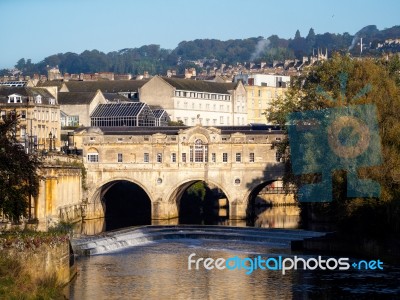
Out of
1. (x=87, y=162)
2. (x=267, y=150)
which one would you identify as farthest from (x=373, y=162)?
(x=87, y=162)

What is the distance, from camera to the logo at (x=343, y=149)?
63281 millimetres

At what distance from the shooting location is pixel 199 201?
103625mm

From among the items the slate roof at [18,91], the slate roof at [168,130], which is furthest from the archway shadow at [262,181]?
the slate roof at [18,91]

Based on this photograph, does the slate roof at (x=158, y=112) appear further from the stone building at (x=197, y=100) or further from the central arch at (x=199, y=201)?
the central arch at (x=199, y=201)

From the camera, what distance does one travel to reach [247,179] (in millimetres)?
94750

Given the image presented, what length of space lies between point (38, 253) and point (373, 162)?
71.2 ft

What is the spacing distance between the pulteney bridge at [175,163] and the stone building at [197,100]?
33.8 m

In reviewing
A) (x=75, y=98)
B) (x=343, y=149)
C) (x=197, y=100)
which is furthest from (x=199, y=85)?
(x=343, y=149)

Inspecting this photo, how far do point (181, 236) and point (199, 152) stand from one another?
22.6 meters

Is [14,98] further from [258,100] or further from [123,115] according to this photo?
[258,100]

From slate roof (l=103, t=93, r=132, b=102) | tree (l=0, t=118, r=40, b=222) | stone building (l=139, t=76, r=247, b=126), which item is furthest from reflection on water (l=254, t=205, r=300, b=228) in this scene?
slate roof (l=103, t=93, r=132, b=102)

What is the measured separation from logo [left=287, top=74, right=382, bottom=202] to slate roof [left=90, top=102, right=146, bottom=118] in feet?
177

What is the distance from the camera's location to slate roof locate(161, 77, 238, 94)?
5566 inches

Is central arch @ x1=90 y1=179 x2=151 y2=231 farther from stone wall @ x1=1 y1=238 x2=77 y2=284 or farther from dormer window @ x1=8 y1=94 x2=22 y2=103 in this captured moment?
stone wall @ x1=1 y1=238 x2=77 y2=284
